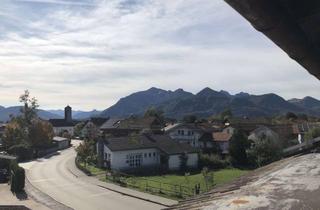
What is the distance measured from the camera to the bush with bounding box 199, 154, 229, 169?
2549 inches

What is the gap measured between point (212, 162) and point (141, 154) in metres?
9.86

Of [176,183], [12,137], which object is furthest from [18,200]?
[12,137]

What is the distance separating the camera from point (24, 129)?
8719cm

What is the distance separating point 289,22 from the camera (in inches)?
118

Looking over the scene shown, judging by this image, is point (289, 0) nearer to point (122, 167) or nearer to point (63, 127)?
point (122, 167)

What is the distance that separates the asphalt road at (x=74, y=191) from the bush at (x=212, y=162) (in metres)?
18.2

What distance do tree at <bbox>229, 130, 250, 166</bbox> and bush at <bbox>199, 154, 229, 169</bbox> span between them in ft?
4.81

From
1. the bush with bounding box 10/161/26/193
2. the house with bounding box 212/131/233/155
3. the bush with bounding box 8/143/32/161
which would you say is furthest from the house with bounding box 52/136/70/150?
the bush with bounding box 10/161/26/193

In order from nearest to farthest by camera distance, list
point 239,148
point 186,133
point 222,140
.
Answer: point 239,148, point 222,140, point 186,133

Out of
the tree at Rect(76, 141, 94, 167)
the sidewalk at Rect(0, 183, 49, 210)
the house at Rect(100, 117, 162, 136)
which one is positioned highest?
the house at Rect(100, 117, 162, 136)

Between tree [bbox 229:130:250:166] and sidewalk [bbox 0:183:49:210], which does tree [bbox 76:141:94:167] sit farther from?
sidewalk [bbox 0:183:49:210]

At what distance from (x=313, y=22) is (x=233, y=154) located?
208 feet

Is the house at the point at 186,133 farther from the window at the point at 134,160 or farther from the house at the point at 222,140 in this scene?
the window at the point at 134,160

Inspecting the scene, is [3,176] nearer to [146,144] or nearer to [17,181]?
[17,181]
